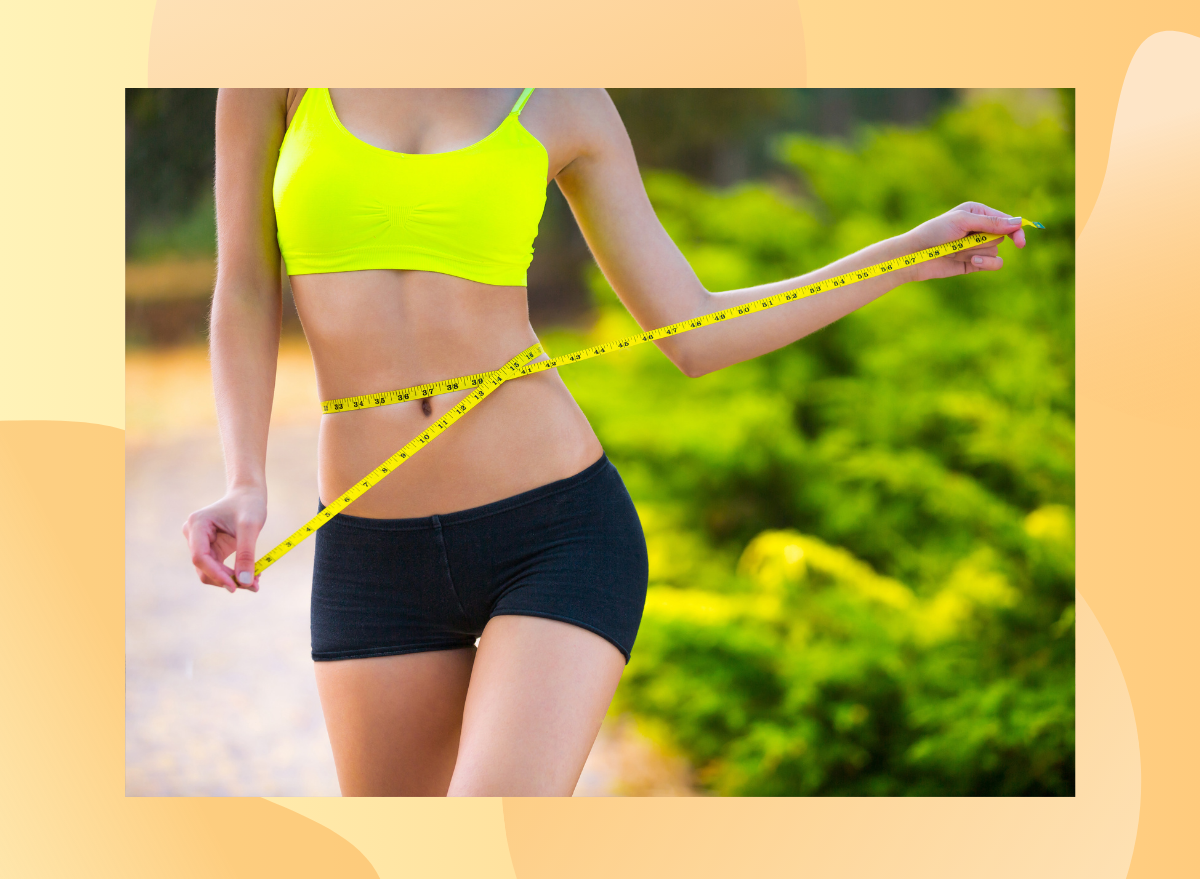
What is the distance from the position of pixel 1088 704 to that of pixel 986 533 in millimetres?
1207

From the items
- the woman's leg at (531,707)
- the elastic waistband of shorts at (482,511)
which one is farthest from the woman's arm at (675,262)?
the woman's leg at (531,707)

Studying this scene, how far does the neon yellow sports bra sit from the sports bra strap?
1.2 inches

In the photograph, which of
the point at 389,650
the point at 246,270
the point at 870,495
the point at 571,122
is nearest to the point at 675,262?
the point at 571,122

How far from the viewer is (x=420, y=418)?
170 cm

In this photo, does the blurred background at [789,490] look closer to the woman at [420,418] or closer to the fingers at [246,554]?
the woman at [420,418]

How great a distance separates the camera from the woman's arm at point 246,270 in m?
1.70

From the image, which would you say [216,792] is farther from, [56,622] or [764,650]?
[764,650]

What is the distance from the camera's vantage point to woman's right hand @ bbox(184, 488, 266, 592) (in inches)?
60.3

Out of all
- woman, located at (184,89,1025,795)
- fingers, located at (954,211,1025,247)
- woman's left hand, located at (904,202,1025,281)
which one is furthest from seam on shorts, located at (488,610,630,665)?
fingers, located at (954,211,1025,247)

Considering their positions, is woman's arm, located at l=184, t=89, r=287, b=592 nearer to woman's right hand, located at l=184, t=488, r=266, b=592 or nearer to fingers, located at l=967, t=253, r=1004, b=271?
woman's right hand, located at l=184, t=488, r=266, b=592

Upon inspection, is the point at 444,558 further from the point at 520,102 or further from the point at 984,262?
the point at 984,262

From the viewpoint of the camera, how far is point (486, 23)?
2.30 meters

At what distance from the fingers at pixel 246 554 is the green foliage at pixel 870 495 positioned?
89.1 inches

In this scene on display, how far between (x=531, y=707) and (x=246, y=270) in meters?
0.82
